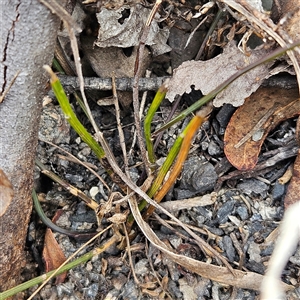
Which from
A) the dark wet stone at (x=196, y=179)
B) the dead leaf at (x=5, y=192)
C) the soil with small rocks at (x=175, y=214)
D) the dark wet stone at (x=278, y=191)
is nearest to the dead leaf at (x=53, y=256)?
the soil with small rocks at (x=175, y=214)

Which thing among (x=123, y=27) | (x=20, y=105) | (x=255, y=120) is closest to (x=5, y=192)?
(x=20, y=105)

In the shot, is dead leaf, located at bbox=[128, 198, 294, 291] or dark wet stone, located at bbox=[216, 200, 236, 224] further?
dark wet stone, located at bbox=[216, 200, 236, 224]

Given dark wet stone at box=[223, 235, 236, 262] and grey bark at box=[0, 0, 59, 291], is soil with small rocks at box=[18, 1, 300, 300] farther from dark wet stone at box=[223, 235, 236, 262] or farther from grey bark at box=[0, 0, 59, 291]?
grey bark at box=[0, 0, 59, 291]

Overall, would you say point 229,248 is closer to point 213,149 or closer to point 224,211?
point 224,211

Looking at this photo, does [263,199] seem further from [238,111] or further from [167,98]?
[167,98]

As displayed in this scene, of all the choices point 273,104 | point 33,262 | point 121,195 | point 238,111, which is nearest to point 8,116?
point 121,195

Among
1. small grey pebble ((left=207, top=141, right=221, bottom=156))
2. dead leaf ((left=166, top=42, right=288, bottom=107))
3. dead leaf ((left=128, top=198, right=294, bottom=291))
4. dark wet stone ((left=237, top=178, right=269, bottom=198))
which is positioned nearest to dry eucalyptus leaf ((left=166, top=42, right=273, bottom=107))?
dead leaf ((left=166, top=42, right=288, bottom=107))
